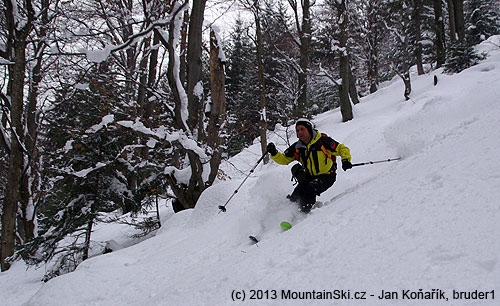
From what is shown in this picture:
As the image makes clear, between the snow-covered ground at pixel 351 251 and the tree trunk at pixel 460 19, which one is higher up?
the tree trunk at pixel 460 19

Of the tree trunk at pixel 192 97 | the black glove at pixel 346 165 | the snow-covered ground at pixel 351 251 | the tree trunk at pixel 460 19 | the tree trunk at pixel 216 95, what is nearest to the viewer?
the snow-covered ground at pixel 351 251

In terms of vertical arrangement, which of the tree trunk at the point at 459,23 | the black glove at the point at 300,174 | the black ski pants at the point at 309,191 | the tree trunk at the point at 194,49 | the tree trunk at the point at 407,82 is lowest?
the black ski pants at the point at 309,191

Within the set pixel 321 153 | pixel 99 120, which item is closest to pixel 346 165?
pixel 321 153

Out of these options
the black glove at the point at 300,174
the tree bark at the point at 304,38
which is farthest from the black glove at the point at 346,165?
the tree bark at the point at 304,38

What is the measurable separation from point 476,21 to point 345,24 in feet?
62.0

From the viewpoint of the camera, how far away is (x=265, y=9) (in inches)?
544

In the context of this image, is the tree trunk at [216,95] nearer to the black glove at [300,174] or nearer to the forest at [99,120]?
the forest at [99,120]

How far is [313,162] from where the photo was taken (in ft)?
15.6

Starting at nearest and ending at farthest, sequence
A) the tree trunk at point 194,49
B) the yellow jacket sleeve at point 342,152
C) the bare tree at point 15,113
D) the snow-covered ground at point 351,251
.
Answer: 1. the snow-covered ground at point 351,251
2. the yellow jacket sleeve at point 342,152
3. the tree trunk at point 194,49
4. the bare tree at point 15,113

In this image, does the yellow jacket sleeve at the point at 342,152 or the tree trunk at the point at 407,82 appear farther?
the tree trunk at the point at 407,82

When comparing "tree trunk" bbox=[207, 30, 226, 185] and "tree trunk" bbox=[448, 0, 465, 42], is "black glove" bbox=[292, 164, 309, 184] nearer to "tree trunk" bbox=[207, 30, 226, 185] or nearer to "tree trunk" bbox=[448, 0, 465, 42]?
"tree trunk" bbox=[207, 30, 226, 185]

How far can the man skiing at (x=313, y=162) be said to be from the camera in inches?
177

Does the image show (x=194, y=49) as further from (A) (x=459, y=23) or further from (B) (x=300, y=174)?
(A) (x=459, y=23)

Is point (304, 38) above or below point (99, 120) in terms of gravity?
above
